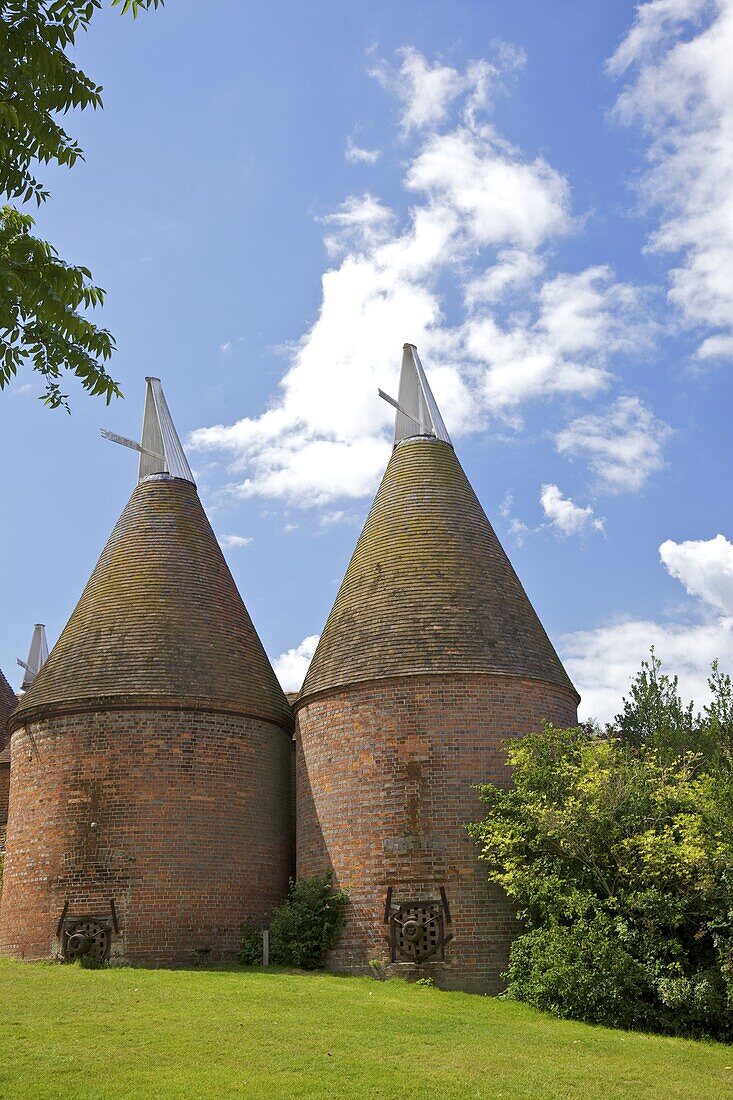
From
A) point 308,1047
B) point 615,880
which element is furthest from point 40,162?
point 615,880

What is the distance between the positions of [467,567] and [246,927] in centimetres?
752

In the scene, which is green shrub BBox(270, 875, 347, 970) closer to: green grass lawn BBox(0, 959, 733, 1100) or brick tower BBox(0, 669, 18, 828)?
green grass lawn BBox(0, 959, 733, 1100)

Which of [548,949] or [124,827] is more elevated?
[124,827]

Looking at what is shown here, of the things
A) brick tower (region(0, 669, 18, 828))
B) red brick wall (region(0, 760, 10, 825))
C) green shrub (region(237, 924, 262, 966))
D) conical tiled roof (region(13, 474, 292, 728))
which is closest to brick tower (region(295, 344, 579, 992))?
green shrub (region(237, 924, 262, 966))

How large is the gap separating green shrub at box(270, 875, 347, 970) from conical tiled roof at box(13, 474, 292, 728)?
149 inches

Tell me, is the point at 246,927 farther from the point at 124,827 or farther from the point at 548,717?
the point at 548,717

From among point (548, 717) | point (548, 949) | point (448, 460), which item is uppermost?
point (448, 460)

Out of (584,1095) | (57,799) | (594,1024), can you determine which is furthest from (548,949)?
(57,799)

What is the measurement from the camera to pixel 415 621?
17.7 m

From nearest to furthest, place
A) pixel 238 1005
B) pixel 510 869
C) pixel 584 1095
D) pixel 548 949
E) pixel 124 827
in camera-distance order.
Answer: pixel 584 1095 < pixel 238 1005 < pixel 548 949 < pixel 510 869 < pixel 124 827

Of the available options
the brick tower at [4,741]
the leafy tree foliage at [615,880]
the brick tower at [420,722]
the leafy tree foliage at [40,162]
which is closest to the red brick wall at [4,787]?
the brick tower at [4,741]

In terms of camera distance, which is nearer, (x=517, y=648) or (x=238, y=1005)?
(x=238, y=1005)

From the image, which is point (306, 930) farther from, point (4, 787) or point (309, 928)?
point (4, 787)

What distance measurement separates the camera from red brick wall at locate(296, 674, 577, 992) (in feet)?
50.6
